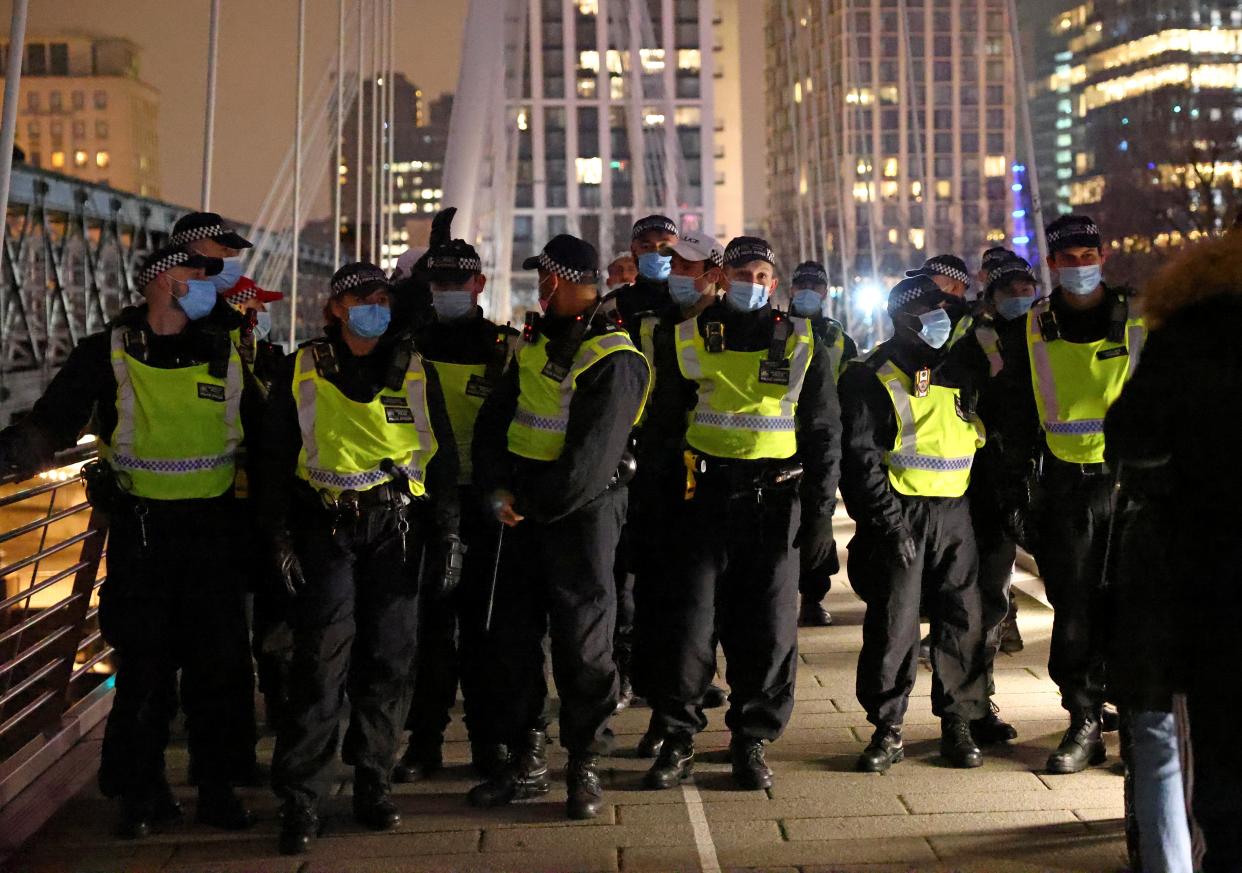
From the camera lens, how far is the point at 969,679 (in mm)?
6086

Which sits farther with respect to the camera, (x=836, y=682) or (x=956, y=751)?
(x=836, y=682)

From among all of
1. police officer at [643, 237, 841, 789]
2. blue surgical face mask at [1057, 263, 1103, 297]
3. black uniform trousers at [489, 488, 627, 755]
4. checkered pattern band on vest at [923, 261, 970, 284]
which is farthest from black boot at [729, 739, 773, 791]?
checkered pattern band on vest at [923, 261, 970, 284]

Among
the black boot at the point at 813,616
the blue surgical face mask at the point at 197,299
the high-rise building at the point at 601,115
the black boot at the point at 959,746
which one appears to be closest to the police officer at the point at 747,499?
the black boot at the point at 959,746

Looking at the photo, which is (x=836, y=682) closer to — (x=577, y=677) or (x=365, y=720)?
(x=577, y=677)

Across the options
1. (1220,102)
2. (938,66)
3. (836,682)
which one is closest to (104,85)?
(938,66)

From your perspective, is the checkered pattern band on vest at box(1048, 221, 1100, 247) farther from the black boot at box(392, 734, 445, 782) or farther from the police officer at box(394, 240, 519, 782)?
the black boot at box(392, 734, 445, 782)

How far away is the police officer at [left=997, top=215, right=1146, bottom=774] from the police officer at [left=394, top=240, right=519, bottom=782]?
221 cm

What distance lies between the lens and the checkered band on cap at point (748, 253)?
592 centimetres

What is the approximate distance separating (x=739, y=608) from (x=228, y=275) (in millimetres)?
2548

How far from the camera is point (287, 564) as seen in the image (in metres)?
5.27

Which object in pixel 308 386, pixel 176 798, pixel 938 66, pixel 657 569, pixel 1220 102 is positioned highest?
pixel 938 66

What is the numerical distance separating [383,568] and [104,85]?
17358 centimetres

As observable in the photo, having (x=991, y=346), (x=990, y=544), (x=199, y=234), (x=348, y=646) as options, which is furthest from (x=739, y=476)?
(x=199, y=234)

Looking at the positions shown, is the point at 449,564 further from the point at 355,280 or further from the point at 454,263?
the point at 454,263
